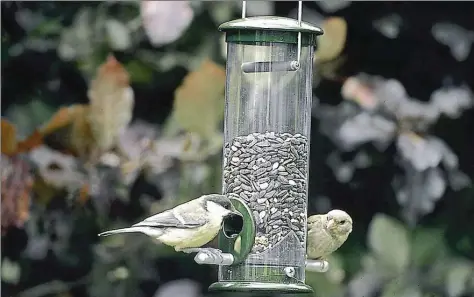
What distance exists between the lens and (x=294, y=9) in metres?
6.47

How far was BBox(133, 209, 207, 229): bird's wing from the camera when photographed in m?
5.67

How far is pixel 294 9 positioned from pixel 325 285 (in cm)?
80

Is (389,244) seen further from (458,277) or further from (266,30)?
(266,30)

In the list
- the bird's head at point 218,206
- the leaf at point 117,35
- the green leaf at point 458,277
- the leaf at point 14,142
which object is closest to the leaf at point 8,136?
the leaf at point 14,142

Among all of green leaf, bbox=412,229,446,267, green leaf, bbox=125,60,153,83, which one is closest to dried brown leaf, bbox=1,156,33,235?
green leaf, bbox=125,60,153,83

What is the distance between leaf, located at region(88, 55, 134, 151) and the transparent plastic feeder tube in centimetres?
61

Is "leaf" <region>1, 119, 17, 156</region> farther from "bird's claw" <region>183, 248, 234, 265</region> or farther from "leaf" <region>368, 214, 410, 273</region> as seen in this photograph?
"leaf" <region>368, 214, 410, 273</region>

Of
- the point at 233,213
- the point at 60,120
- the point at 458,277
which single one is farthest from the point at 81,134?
the point at 458,277

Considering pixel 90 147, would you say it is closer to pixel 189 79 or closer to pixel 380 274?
pixel 189 79

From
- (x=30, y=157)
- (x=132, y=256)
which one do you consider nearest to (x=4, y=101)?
(x=30, y=157)

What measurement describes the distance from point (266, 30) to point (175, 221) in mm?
533

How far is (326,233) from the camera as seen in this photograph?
231 inches

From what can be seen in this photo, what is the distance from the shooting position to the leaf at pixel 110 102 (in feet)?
20.9

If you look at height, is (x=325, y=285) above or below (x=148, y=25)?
below
